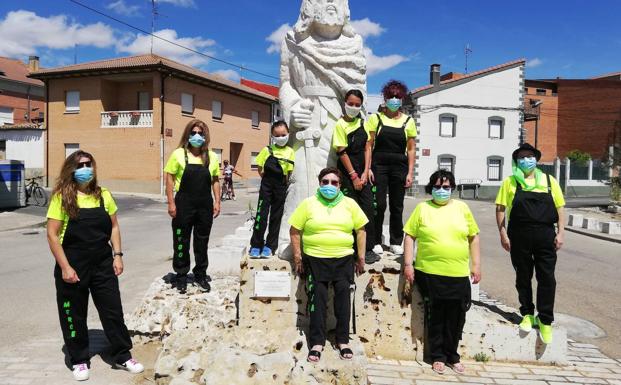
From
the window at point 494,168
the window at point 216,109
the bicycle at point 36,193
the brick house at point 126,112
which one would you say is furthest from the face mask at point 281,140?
the window at point 494,168

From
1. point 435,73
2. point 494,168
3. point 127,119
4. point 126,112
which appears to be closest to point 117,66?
point 126,112

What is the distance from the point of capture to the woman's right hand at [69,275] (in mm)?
3596

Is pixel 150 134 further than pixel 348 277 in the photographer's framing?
Yes


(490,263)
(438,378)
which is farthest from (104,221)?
(490,263)

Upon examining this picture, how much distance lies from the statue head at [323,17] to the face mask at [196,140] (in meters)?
1.56

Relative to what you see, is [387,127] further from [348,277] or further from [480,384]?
[480,384]

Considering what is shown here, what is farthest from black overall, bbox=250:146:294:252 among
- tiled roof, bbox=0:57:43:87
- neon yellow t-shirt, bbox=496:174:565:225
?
tiled roof, bbox=0:57:43:87

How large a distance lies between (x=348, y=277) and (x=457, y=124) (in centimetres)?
2720

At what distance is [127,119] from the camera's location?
75.8 ft

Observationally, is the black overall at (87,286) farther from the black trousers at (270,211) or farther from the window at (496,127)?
the window at (496,127)

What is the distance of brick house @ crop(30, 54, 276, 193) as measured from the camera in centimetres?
2255

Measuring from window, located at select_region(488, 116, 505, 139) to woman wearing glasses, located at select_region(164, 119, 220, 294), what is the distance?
92.9ft

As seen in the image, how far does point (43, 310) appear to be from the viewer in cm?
568

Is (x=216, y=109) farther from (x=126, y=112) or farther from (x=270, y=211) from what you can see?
(x=270, y=211)
